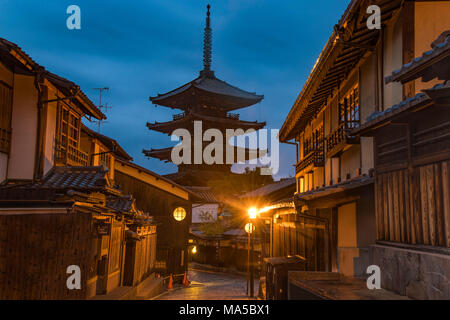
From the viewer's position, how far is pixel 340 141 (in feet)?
42.3

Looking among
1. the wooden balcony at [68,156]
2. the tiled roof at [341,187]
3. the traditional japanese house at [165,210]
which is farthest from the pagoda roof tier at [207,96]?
the tiled roof at [341,187]

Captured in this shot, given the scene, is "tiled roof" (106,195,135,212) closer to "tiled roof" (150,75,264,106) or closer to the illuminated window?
the illuminated window

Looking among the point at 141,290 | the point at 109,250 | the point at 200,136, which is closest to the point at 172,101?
the point at 200,136

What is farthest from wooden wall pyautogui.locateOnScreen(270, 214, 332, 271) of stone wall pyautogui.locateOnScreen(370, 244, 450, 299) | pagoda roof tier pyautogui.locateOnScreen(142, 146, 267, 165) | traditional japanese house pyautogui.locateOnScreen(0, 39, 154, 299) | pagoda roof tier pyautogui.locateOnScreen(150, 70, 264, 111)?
pagoda roof tier pyautogui.locateOnScreen(142, 146, 267, 165)

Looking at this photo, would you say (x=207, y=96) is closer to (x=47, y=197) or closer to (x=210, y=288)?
(x=210, y=288)

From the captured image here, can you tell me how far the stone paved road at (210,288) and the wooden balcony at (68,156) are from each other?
831cm

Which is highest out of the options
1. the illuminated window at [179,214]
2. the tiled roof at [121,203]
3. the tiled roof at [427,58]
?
the tiled roof at [427,58]

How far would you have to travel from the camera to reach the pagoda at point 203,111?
38031 mm

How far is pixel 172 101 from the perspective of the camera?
41.0 m

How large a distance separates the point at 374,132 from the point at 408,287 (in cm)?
314

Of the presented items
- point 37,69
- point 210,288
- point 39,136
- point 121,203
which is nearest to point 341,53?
point 37,69

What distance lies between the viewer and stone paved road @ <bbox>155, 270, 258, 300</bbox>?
19.2 metres

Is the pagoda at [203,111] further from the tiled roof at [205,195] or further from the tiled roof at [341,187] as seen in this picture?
the tiled roof at [341,187]

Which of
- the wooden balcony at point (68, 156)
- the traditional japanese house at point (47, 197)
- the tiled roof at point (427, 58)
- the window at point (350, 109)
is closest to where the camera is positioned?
the tiled roof at point (427, 58)
